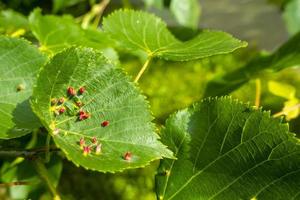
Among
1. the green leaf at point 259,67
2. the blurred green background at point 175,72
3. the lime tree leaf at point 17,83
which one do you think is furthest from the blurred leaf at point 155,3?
the lime tree leaf at point 17,83

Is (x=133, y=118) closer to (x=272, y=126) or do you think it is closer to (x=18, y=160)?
(x=272, y=126)

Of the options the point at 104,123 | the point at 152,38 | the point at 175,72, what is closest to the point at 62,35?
the point at 152,38

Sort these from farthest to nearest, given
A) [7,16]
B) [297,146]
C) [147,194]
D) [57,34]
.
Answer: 1. [147,194]
2. [7,16]
3. [57,34]
4. [297,146]

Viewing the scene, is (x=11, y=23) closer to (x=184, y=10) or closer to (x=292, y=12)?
(x=184, y=10)

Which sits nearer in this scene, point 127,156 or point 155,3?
point 127,156

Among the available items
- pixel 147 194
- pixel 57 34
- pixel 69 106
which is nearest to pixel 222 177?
pixel 69 106

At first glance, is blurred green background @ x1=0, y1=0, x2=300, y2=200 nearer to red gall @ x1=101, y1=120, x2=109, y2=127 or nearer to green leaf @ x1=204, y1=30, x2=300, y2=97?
green leaf @ x1=204, y1=30, x2=300, y2=97
